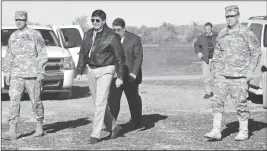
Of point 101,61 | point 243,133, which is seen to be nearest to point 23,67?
point 101,61

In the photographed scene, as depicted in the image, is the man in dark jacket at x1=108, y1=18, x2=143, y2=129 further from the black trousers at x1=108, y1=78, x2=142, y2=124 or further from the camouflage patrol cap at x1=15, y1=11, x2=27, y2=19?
the camouflage patrol cap at x1=15, y1=11, x2=27, y2=19

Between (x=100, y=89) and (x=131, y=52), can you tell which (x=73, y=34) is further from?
(x=100, y=89)

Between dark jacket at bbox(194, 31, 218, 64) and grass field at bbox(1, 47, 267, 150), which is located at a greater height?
dark jacket at bbox(194, 31, 218, 64)

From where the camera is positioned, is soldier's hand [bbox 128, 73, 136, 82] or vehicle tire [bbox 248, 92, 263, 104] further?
vehicle tire [bbox 248, 92, 263, 104]

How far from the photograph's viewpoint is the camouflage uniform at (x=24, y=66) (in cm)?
1033

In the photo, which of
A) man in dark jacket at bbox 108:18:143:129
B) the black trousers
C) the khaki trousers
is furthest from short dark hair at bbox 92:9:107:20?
the black trousers

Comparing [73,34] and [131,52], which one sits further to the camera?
[73,34]

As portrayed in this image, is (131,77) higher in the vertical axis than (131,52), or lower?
lower

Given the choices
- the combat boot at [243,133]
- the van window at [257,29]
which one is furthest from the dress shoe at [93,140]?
the van window at [257,29]

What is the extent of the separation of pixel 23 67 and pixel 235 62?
3.13 metres

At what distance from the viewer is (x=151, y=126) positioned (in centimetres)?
1170

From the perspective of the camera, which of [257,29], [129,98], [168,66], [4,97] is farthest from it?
[168,66]

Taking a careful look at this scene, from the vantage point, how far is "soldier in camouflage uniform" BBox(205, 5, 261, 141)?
9.85 meters

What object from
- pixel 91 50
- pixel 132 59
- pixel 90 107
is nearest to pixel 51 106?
pixel 90 107
